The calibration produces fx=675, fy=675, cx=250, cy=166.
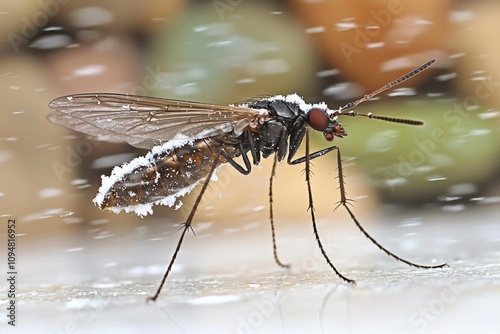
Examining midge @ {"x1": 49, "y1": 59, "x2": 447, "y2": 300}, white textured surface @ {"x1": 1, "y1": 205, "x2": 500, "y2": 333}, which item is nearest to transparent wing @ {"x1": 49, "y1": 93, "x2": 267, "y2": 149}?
midge @ {"x1": 49, "y1": 59, "x2": 447, "y2": 300}

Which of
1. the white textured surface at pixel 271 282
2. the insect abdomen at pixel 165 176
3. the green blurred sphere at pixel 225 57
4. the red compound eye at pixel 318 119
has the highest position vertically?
the green blurred sphere at pixel 225 57

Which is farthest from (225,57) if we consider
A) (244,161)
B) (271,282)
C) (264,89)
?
(271,282)

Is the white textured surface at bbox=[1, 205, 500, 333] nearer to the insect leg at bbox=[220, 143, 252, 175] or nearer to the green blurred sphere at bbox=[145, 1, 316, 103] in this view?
the insect leg at bbox=[220, 143, 252, 175]

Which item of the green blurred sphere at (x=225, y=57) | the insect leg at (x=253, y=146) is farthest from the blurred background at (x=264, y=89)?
the insect leg at (x=253, y=146)

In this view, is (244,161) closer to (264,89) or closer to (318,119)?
(318,119)

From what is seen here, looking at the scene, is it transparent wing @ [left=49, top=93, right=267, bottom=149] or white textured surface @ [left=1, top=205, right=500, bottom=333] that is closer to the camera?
white textured surface @ [left=1, top=205, right=500, bottom=333]

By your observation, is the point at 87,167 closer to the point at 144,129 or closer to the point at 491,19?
the point at 144,129

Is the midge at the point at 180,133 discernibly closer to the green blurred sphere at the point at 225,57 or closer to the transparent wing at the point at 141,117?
the transparent wing at the point at 141,117
